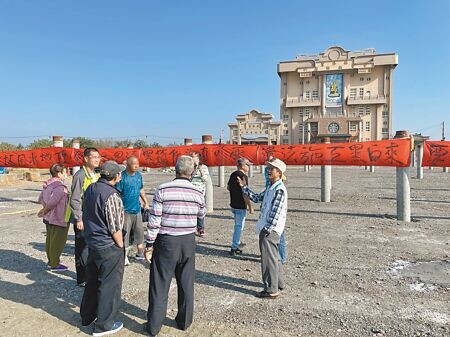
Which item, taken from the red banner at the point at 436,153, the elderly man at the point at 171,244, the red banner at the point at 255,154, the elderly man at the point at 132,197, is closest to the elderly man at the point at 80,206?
the elderly man at the point at 132,197

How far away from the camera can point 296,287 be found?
15.4 feet

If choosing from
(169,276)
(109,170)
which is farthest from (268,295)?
(109,170)

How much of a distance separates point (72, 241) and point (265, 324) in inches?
199

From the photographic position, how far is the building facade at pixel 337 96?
2517 inches

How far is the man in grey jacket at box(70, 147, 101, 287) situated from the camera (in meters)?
4.74

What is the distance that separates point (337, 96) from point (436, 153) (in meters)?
61.7

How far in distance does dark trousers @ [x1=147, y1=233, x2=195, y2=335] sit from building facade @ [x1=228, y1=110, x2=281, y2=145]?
156 ft

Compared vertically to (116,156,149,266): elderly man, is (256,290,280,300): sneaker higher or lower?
lower

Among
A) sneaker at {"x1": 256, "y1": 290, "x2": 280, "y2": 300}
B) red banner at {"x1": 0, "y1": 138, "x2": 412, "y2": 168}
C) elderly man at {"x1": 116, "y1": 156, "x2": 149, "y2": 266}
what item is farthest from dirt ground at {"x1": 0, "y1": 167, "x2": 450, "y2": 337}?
red banner at {"x1": 0, "y1": 138, "x2": 412, "y2": 168}

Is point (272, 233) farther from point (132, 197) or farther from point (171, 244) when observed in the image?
point (132, 197)

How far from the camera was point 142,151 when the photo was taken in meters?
11.5

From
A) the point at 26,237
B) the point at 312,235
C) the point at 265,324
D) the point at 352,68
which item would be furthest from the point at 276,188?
the point at 352,68

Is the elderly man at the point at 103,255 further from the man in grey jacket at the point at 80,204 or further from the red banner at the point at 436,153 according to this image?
the red banner at the point at 436,153

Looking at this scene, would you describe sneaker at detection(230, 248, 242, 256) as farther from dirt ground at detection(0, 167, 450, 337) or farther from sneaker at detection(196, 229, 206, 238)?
sneaker at detection(196, 229, 206, 238)
